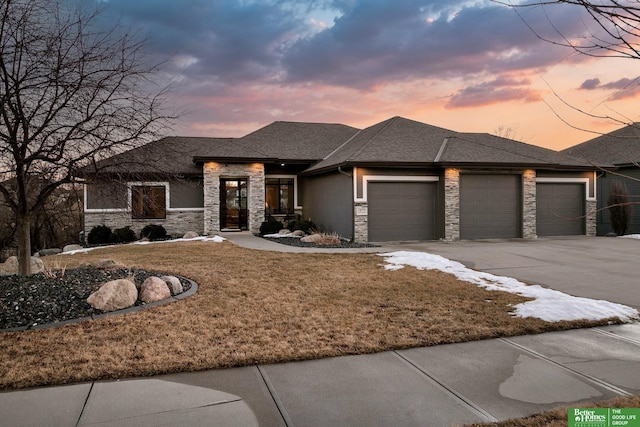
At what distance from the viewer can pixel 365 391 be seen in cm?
356

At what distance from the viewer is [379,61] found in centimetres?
1468

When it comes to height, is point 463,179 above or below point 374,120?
below

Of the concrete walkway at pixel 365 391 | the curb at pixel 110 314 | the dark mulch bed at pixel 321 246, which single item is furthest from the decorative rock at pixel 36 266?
the dark mulch bed at pixel 321 246

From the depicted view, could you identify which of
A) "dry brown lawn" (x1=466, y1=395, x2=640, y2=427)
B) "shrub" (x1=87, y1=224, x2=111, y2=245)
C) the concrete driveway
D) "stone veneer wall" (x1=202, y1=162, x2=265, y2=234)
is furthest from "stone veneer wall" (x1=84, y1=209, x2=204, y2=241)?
"dry brown lawn" (x1=466, y1=395, x2=640, y2=427)

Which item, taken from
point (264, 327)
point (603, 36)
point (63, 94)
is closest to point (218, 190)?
point (63, 94)

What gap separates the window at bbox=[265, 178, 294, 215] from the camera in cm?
2094

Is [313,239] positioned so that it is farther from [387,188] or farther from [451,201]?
[451,201]

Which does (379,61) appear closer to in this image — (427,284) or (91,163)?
(427,284)

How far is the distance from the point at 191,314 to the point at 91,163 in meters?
2.85

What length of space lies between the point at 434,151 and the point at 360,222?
14.4 ft

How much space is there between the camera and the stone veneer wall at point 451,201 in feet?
53.1

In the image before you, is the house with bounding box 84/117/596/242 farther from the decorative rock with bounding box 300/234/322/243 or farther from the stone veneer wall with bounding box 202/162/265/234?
the decorative rock with bounding box 300/234/322/243

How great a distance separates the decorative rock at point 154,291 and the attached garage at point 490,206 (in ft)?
41.4

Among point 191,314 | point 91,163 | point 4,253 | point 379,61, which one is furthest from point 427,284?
point 4,253
